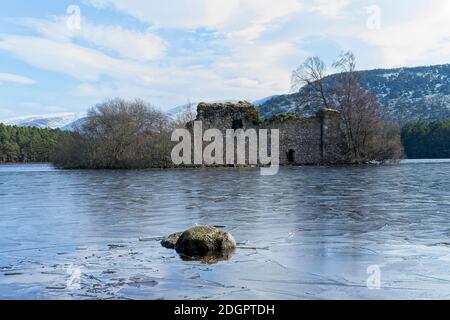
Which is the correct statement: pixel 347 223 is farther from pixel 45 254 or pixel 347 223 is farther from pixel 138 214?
pixel 45 254

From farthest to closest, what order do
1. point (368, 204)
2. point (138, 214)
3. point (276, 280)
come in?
point (368, 204), point (138, 214), point (276, 280)

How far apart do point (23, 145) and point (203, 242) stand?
115m

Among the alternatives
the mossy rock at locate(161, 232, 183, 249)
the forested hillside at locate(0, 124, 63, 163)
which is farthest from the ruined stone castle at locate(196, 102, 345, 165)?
the forested hillside at locate(0, 124, 63, 163)

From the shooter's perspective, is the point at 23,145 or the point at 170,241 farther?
the point at 23,145

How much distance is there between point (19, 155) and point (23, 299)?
117834mm

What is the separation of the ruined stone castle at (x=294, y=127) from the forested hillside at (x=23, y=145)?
2450 inches

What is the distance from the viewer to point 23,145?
116m

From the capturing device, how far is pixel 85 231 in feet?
37.3
